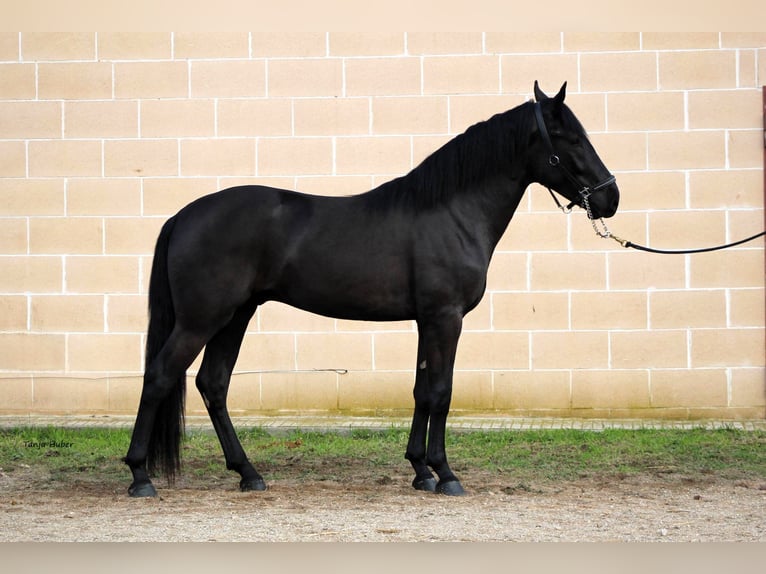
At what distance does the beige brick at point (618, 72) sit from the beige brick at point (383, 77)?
125 centimetres

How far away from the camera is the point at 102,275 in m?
7.53

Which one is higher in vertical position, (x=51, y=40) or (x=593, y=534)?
(x=51, y=40)

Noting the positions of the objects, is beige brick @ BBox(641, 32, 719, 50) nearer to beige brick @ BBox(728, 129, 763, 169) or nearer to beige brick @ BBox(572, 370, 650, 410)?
beige brick @ BBox(728, 129, 763, 169)

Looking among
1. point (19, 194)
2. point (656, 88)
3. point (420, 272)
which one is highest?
point (656, 88)

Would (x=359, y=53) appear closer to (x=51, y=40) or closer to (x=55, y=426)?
(x=51, y=40)

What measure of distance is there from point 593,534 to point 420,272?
4.91 ft

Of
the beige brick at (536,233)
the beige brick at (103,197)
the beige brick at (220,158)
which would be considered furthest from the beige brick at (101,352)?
the beige brick at (536,233)

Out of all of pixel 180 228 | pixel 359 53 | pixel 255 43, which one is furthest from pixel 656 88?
pixel 180 228

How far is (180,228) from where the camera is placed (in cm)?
498

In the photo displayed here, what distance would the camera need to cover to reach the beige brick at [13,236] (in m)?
7.57

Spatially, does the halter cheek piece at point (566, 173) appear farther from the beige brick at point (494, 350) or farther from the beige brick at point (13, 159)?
the beige brick at point (13, 159)

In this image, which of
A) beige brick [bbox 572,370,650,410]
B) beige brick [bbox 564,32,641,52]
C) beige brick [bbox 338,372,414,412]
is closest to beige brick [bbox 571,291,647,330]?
beige brick [bbox 572,370,650,410]

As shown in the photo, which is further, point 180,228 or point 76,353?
point 76,353

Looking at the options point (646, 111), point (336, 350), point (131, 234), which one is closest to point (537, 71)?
point (646, 111)
